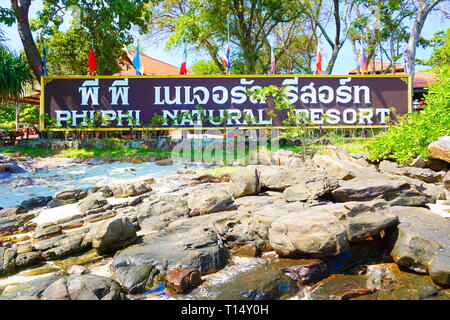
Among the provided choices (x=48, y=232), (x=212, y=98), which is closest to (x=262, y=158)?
(x=212, y=98)

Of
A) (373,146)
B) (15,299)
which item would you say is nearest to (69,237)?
(15,299)

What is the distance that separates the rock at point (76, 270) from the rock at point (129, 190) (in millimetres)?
3224

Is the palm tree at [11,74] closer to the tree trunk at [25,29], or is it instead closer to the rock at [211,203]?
the tree trunk at [25,29]

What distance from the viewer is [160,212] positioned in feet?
19.2

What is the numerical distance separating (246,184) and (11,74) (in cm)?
1296

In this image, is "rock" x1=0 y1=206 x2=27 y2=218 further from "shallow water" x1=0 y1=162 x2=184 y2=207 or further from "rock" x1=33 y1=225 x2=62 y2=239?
"rock" x1=33 y1=225 x2=62 y2=239

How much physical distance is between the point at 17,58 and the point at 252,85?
10745mm

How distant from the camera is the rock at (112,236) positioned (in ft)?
15.0

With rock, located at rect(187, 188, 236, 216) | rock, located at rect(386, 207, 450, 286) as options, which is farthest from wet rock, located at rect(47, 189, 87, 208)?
rock, located at rect(386, 207, 450, 286)

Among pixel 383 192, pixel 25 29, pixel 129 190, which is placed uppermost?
pixel 25 29

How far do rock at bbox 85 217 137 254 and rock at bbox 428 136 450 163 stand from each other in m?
6.60

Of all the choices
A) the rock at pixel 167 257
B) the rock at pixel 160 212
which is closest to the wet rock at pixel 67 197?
the rock at pixel 160 212

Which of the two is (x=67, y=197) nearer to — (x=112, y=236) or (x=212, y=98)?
(x=112, y=236)
